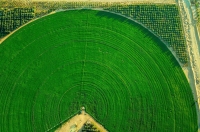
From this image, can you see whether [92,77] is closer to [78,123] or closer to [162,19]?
[78,123]

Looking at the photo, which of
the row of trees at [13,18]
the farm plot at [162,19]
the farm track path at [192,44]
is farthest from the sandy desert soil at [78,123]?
the row of trees at [13,18]

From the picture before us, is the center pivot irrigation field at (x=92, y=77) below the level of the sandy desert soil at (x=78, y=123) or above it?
above

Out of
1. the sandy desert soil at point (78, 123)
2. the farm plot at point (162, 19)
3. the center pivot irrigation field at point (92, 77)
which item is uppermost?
the farm plot at point (162, 19)

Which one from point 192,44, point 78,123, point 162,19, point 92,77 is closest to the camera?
point 78,123

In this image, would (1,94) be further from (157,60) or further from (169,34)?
(169,34)

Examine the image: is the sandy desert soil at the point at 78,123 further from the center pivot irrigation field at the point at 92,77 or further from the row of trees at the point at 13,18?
the row of trees at the point at 13,18

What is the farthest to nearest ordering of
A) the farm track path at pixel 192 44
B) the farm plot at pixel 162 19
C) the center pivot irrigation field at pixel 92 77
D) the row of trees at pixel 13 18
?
the farm plot at pixel 162 19 < the row of trees at pixel 13 18 < the farm track path at pixel 192 44 < the center pivot irrigation field at pixel 92 77

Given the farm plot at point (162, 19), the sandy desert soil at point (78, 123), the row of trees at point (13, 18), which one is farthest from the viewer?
the farm plot at point (162, 19)

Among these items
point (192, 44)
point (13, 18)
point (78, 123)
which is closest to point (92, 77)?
point (78, 123)

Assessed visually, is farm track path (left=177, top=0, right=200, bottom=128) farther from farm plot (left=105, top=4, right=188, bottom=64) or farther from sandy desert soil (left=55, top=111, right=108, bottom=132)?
sandy desert soil (left=55, top=111, right=108, bottom=132)

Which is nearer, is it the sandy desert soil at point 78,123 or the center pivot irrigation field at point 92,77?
the sandy desert soil at point 78,123
